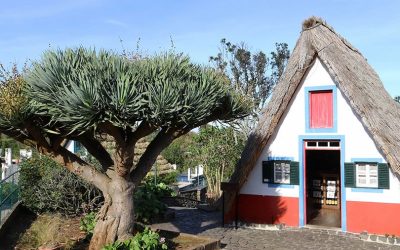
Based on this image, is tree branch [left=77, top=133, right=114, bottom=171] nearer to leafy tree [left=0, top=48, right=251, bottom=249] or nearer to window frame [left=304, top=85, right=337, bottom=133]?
leafy tree [left=0, top=48, right=251, bottom=249]

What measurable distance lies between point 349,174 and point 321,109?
6.63 ft

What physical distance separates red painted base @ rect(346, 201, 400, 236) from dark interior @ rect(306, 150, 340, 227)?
12.1ft

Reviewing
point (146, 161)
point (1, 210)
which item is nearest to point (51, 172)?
point (1, 210)

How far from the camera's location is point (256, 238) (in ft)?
38.5

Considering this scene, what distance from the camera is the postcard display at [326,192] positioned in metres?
16.4

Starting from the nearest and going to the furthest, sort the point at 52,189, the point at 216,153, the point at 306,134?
the point at 52,189
the point at 306,134
the point at 216,153

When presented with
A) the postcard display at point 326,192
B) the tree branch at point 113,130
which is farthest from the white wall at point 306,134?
the tree branch at point 113,130

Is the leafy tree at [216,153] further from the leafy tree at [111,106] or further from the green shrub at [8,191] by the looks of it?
the leafy tree at [111,106]

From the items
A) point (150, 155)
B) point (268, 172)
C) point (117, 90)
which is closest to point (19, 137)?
point (117, 90)

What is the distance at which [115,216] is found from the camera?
29.2ft

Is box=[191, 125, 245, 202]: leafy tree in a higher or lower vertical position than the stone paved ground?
higher

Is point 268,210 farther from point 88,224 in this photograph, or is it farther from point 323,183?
point 88,224

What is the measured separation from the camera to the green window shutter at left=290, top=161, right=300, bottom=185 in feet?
42.0

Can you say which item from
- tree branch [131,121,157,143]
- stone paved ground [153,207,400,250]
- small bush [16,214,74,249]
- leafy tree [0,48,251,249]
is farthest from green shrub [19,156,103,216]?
tree branch [131,121,157,143]
